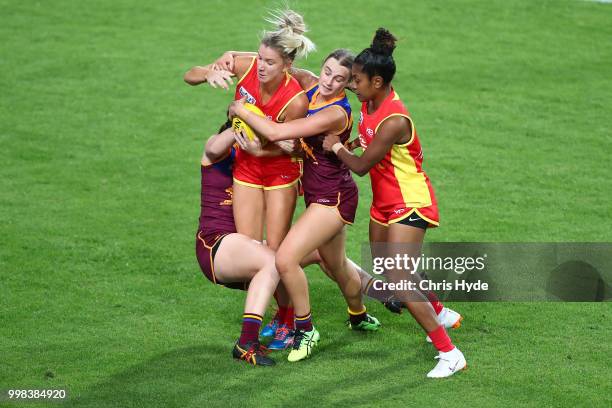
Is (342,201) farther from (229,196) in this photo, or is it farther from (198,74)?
(198,74)

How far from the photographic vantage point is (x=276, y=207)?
308 inches

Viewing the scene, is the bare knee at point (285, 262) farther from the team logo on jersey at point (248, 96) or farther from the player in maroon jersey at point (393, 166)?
the team logo on jersey at point (248, 96)

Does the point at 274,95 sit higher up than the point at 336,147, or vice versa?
the point at 274,95

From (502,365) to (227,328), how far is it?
2.24 meters

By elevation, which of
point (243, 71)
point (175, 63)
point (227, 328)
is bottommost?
point (227, 328)

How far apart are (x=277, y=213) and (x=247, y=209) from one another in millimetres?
232

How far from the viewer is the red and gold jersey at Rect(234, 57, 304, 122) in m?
7.75

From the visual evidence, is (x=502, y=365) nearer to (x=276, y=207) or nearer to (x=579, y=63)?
(x=276, y=207)

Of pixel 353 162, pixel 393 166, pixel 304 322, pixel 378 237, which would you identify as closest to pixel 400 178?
pixel 393 166

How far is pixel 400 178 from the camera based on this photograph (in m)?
7.42

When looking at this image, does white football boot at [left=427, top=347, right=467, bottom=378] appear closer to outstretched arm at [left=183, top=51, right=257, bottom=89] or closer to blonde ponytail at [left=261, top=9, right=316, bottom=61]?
blonde ponytail at [left=261, top=9, right=316, bottom=61]

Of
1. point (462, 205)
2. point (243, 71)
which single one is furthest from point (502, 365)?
point (462, 205)

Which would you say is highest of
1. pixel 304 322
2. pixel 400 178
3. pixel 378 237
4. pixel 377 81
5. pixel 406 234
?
pixel 377 81

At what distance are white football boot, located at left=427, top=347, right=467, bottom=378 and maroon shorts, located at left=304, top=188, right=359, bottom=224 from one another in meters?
1.24
